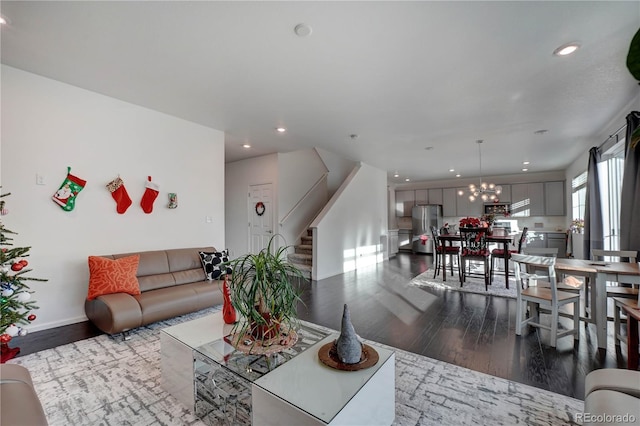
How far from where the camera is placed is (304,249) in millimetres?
6402

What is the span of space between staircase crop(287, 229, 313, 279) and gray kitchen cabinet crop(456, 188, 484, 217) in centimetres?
579

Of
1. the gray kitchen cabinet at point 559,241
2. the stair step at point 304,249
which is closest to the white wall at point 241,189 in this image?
the stair step at point 304,249

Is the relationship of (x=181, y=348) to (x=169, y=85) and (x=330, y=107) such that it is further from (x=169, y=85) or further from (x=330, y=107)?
(x=330, y=107)

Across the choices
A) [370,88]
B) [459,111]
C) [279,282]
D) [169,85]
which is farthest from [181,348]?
[459,111]

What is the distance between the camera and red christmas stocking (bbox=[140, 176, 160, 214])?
3709mm

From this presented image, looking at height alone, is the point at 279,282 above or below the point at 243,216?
below

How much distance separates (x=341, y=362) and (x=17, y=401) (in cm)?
142

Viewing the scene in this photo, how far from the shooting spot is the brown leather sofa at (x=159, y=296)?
8.79 ft

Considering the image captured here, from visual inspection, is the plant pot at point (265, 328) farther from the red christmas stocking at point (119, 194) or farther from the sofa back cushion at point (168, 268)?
the red christmas stocking at point (119, 194)

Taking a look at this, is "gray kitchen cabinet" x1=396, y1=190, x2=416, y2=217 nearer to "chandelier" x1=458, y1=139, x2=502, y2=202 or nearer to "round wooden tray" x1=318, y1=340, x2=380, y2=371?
"chandelier" x1=458, y1=139, x2=502, y2=202

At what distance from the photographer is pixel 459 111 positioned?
12.3 ft

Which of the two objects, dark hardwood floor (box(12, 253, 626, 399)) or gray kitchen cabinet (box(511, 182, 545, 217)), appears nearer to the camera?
dark hardwood floor (box(12, 253, 626, 399))

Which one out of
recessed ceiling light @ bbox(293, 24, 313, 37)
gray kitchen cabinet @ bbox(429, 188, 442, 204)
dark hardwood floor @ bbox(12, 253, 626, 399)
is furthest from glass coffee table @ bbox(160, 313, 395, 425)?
gray kitchen cabinet @ bbox(429, 188, 442, 204)

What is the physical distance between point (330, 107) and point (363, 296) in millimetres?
2907
